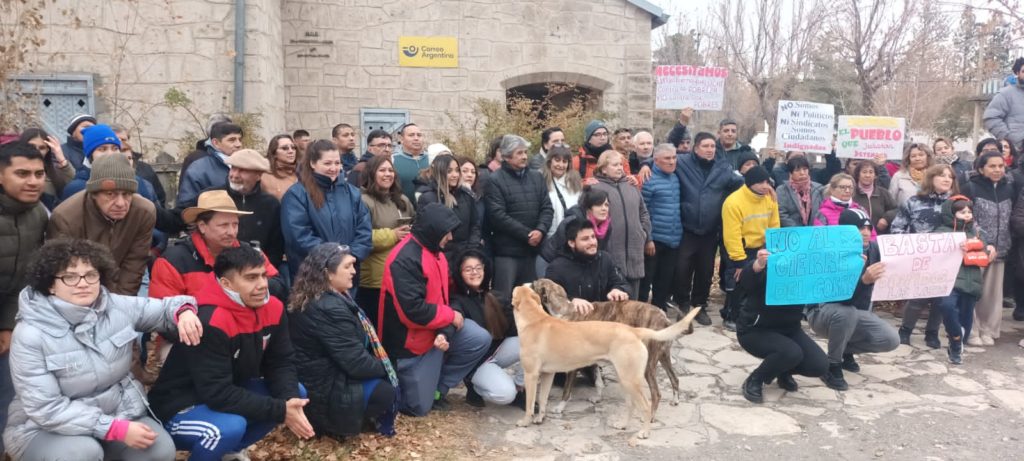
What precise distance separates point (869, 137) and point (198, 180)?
337 inches

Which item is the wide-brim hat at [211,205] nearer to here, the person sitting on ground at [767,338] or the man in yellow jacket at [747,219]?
the person sitting on ground at [767,338]

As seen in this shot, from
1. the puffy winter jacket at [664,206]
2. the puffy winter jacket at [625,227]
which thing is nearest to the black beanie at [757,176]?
the puffy winter jacket at [664,206]

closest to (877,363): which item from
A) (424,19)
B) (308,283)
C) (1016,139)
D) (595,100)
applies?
(1016,139)

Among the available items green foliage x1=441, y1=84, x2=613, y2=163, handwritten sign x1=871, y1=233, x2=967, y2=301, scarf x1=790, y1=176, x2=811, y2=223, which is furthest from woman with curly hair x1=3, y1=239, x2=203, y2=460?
green foliage x1=441, y1=84, x2=613, y2=163

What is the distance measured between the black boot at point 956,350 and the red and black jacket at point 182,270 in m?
6.51

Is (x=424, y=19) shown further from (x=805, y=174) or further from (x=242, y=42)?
(x=805, y=174)

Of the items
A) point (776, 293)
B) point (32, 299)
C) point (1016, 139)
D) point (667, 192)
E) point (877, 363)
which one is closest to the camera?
point (32, 299)

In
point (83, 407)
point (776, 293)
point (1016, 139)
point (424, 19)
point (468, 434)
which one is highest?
point (424, 19)

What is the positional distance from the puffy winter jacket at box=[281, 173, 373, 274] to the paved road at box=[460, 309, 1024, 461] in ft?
5.84

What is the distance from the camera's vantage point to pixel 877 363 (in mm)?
6934

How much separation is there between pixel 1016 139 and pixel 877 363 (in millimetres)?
4128

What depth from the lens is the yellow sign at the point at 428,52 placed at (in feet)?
43.5

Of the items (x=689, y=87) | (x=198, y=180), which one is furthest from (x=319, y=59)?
(x=198, y=180)

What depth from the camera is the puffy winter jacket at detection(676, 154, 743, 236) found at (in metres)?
7.82
